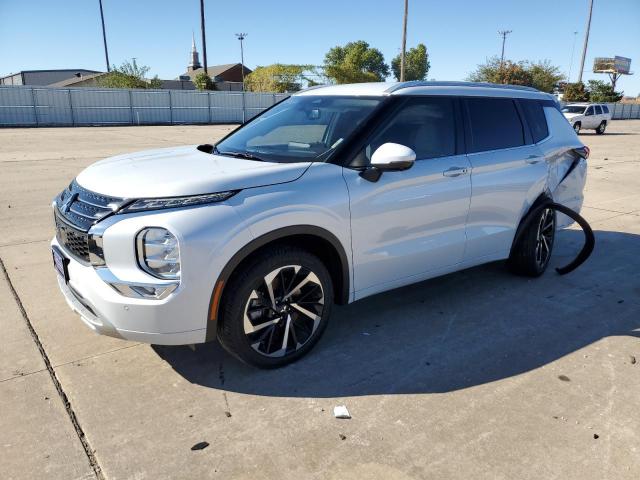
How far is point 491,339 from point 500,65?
209ft

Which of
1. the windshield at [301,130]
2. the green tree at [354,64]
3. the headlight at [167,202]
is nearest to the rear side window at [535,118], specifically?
the windshield at [301,130]

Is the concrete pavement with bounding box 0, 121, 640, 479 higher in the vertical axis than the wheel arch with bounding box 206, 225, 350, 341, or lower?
lower

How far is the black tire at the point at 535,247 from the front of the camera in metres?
4.92

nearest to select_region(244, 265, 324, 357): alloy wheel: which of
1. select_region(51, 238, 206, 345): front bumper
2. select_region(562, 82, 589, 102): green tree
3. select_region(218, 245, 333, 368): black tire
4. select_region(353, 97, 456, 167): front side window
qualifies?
select_region(218, 245, 333, 368): black tire

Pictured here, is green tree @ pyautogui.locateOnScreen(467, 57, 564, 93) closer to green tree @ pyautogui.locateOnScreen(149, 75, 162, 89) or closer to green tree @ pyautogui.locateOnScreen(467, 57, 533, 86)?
green tree @ pyautogui.locateOnScreen(467, 57, 533, 86)

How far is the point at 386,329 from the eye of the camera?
4016 mm

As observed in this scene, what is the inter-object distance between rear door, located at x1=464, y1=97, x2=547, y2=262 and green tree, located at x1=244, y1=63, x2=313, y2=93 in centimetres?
5535

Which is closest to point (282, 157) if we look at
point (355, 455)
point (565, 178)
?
point (355, 455)

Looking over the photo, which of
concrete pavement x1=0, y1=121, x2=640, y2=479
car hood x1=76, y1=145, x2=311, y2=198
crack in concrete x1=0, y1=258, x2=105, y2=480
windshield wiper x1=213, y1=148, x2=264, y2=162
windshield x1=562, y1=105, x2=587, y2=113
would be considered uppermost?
windshield wiper x1=213, y1=148, x2=264, y2=162

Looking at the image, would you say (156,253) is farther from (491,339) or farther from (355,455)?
(491,339)

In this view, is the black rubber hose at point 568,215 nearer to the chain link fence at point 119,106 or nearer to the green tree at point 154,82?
the chain link fence at point 119,106

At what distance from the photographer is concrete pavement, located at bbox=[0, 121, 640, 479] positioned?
2586 mm

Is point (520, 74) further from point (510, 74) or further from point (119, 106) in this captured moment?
point (119, 106)

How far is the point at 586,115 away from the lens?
28.5 m
